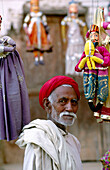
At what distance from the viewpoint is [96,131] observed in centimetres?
553

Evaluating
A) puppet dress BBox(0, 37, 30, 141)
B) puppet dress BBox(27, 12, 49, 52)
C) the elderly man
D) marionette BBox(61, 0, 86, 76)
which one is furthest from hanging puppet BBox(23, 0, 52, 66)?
the elderly man

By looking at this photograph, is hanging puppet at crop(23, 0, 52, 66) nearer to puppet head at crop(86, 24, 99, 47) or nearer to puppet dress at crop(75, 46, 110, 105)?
puppet head at crop(86, 24, 99, 47)

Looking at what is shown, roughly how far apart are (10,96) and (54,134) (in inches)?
18.0

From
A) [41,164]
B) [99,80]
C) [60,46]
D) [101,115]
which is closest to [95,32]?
[99,80]

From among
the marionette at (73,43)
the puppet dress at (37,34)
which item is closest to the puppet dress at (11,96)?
the puppet dress at (37,34)

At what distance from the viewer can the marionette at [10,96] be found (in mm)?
2387

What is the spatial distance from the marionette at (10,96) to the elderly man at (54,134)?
12cm

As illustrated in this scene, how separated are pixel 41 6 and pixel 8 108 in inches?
141

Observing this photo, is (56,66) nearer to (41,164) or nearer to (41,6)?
(41,6)

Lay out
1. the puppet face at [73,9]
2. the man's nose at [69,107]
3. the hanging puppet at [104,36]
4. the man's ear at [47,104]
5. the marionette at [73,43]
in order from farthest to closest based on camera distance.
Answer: the marionette at [73,43] → the puppet face at [73,9] → the hanging puppet at [104,36] → the man's ear at [47,104] → the man's nose at [69,107]

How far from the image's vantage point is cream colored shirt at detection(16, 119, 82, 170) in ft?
7.16

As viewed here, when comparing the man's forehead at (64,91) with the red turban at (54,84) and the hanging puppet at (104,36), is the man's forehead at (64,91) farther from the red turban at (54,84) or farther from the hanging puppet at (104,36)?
the hanging puppet at (104,36)

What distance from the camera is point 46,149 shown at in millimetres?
2189

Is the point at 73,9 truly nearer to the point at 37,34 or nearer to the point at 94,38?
the point at 37,34
